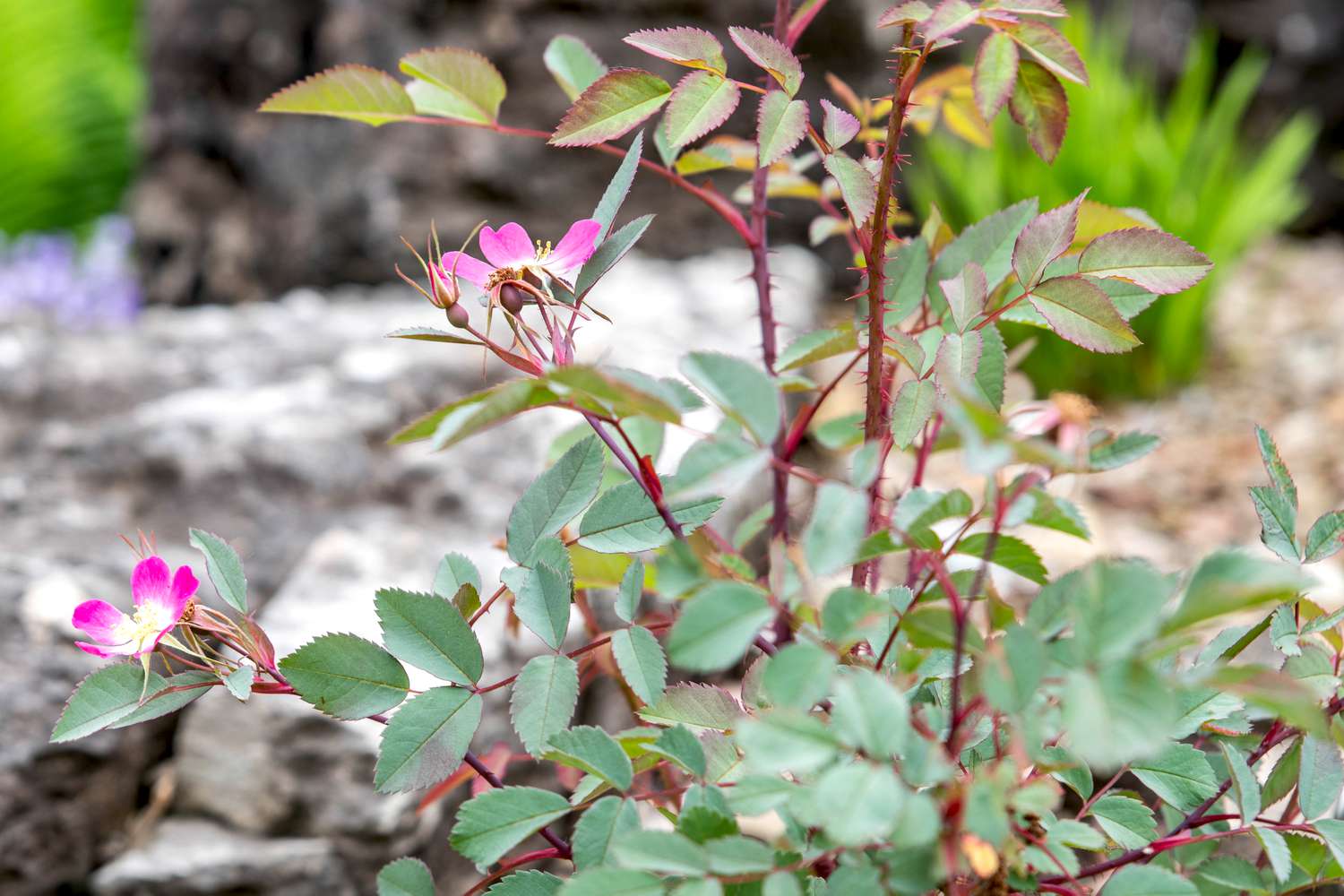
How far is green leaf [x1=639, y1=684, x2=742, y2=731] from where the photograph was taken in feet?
1.56

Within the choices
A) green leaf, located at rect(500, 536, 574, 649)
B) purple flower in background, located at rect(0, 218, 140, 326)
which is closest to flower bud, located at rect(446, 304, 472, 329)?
green leaf, located at rect(500, 536, 574, 649)

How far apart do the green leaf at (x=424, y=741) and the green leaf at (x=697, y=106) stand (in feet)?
0.85

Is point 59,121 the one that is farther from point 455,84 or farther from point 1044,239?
point 1044,239

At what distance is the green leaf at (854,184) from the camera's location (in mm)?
468

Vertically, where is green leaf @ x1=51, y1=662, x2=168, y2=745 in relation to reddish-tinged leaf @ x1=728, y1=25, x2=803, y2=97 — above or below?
below

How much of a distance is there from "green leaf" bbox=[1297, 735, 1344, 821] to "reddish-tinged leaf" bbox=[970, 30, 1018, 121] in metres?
0.29

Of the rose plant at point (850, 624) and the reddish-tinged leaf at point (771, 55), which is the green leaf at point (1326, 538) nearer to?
the rose plant at point (850, 624)

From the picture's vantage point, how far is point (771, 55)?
17.9 inches

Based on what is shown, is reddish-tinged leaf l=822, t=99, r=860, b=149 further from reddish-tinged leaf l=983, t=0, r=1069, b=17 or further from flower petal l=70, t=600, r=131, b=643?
flower petal l=70, t=600, r=131, b=643

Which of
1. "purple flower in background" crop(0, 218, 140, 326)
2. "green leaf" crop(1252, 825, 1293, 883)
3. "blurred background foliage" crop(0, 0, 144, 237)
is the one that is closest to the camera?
"green leaf" crop(1252, 825, 1293, 883)

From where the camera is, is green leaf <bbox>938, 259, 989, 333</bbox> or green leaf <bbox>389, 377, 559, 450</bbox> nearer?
green leaf <bbox>389, 377, 559, 450</bbox>

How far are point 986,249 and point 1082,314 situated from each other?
10 cm

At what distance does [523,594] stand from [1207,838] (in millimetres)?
321

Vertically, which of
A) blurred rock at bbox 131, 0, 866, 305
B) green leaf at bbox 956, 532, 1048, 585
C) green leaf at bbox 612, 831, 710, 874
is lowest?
blurred rock at bbox 131, 0, 866, 305
